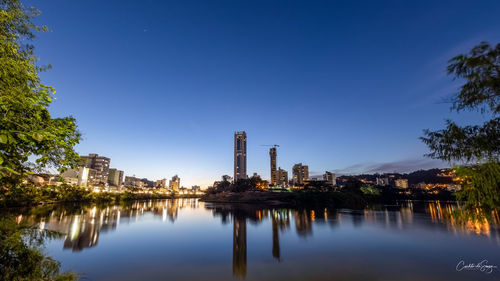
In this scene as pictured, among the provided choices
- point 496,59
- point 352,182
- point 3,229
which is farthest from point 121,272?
point 352,182

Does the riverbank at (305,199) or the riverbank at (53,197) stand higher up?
the riverbank at (53,197)

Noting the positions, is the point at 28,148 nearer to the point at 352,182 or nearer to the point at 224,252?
the point at 224,252

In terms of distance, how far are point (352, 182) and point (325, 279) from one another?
385 ft

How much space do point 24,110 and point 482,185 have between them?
11812mm

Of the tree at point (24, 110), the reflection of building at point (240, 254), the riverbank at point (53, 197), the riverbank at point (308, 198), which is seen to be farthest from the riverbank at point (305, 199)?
the tree at point (24, 110)

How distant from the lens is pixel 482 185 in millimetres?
5453

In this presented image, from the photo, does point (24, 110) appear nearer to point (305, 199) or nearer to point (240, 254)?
point (240, 254)

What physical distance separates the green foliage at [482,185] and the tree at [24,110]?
32.5 feet

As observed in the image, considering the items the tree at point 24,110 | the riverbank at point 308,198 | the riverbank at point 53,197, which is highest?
the tree at point 24,110

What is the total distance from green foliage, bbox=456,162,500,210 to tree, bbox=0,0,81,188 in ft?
32.5

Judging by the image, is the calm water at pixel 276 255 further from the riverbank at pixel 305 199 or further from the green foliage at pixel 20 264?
the riverbank at pixel 305 199

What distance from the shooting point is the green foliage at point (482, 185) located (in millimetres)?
5301

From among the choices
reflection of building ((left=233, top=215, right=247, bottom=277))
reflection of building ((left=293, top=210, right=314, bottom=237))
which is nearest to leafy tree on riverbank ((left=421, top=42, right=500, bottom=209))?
reflection of building ((left=233, top=215, right=247, bottom=277))

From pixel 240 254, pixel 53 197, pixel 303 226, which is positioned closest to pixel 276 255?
pixel 240 254
